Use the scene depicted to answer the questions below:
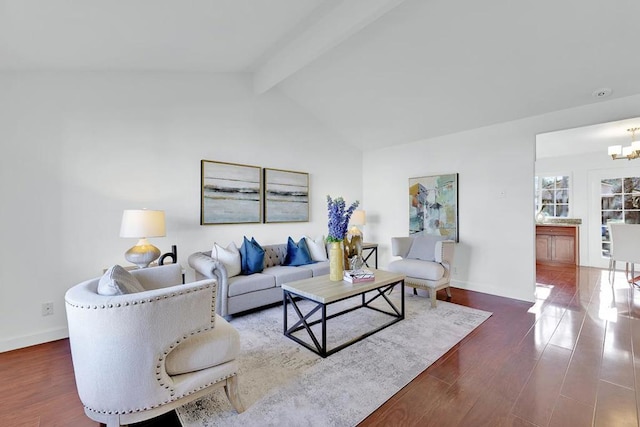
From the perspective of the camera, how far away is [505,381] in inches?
79.4

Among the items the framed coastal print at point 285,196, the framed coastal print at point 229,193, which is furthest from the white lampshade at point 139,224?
the framed coastal print at point 285,196

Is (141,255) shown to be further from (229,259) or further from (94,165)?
(94,165)

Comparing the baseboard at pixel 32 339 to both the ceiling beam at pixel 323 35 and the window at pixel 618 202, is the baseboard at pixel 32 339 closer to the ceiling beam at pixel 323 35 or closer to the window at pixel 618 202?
the ceiling beam at pixel 323 35

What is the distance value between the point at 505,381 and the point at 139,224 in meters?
3.32

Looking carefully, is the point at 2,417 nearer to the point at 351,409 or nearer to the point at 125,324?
the point at 125,324

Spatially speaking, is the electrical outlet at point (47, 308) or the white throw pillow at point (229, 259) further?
the white throw pillow at point (229, 259)

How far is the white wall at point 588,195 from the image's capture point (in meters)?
5.69

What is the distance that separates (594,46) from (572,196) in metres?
4.67

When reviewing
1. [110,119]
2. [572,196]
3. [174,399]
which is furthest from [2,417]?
[572,196]

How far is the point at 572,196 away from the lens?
20.2 feet

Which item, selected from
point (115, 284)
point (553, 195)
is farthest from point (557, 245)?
point (115, 284)

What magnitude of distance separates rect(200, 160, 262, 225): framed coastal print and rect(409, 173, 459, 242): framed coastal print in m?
2.71

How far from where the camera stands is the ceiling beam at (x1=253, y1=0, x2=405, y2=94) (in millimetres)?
2520

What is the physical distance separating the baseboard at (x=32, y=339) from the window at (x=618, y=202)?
8.40m
